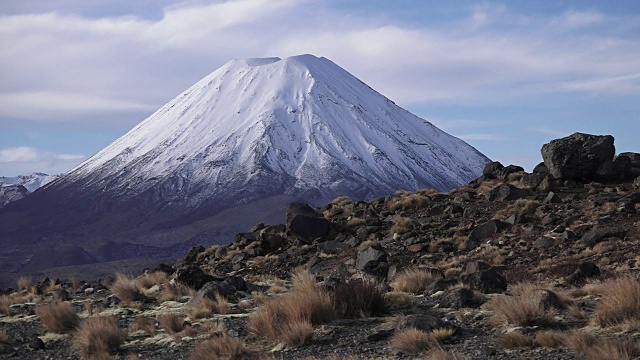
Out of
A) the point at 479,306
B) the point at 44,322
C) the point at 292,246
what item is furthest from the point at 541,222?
the point at 44,322

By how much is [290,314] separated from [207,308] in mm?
3096

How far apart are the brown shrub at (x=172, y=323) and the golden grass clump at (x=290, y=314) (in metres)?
1.52

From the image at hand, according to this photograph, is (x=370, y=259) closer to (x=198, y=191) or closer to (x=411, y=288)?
(x=411, y=288)

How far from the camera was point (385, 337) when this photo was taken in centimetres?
1062

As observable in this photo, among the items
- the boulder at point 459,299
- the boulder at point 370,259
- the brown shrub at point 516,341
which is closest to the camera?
the brown shrub at point 516,341

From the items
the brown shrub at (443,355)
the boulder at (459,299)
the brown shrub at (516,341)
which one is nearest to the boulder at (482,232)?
the boulder at (459,299)

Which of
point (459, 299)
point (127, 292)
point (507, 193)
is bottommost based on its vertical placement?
point (459, 299)

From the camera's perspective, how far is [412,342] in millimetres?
9758

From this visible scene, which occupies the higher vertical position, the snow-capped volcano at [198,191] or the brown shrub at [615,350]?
the snow-capped volcano at [198,191]

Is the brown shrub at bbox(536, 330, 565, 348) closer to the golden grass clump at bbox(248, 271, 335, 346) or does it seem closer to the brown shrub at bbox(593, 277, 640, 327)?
the brown shrub at bbox(593, 277, 640, 327)

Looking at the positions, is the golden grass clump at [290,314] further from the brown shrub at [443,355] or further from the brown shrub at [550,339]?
the brown shrub at [550,339]

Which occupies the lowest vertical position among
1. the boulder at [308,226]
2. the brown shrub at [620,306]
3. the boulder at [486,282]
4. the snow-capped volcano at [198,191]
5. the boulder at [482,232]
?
the brown shrub at [620,306]

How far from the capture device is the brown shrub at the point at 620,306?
9.87 m

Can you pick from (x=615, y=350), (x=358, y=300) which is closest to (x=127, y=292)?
(x=358, y=300)
